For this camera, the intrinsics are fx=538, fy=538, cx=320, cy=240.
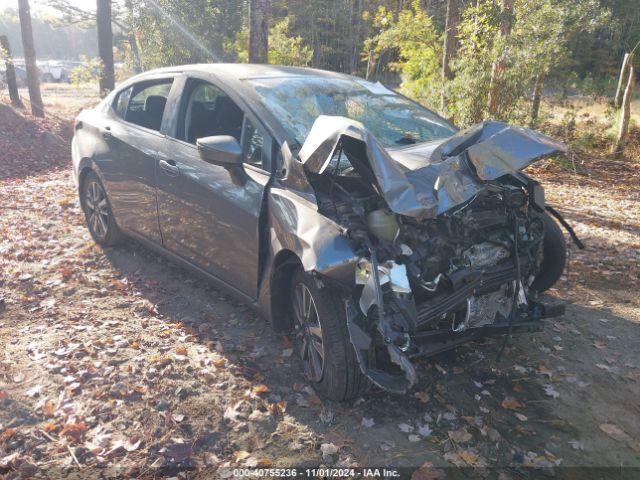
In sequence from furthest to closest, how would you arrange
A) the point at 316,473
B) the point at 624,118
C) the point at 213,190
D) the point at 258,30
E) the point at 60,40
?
the point at 60,40 → the point at 624,118 → the point at 258,30 → the point at 213,190 → the point at 316,473

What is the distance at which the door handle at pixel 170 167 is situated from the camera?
4477 mm

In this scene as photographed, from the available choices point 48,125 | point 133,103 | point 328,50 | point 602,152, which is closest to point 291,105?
point 133,103

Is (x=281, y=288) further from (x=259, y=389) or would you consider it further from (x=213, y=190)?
(x=213, y=190)

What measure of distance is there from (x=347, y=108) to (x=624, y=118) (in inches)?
365

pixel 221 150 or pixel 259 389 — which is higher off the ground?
pixel 221 150

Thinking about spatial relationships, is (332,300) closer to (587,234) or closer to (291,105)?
(291,105)

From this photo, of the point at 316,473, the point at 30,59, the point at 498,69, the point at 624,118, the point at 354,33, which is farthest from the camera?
the point at 354,33

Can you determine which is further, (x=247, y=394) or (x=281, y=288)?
(x=281, y=288)

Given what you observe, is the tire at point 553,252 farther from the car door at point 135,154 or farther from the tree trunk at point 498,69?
the tree trunk at point 498,69

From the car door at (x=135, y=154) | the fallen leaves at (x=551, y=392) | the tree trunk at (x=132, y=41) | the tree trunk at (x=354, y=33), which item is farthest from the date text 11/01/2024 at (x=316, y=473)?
the tree trunk at (x=354, y=33)

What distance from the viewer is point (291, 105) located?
4.11m

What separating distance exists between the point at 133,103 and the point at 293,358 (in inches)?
130

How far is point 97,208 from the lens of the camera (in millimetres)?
6031

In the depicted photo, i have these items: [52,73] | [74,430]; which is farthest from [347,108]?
[52,73]
